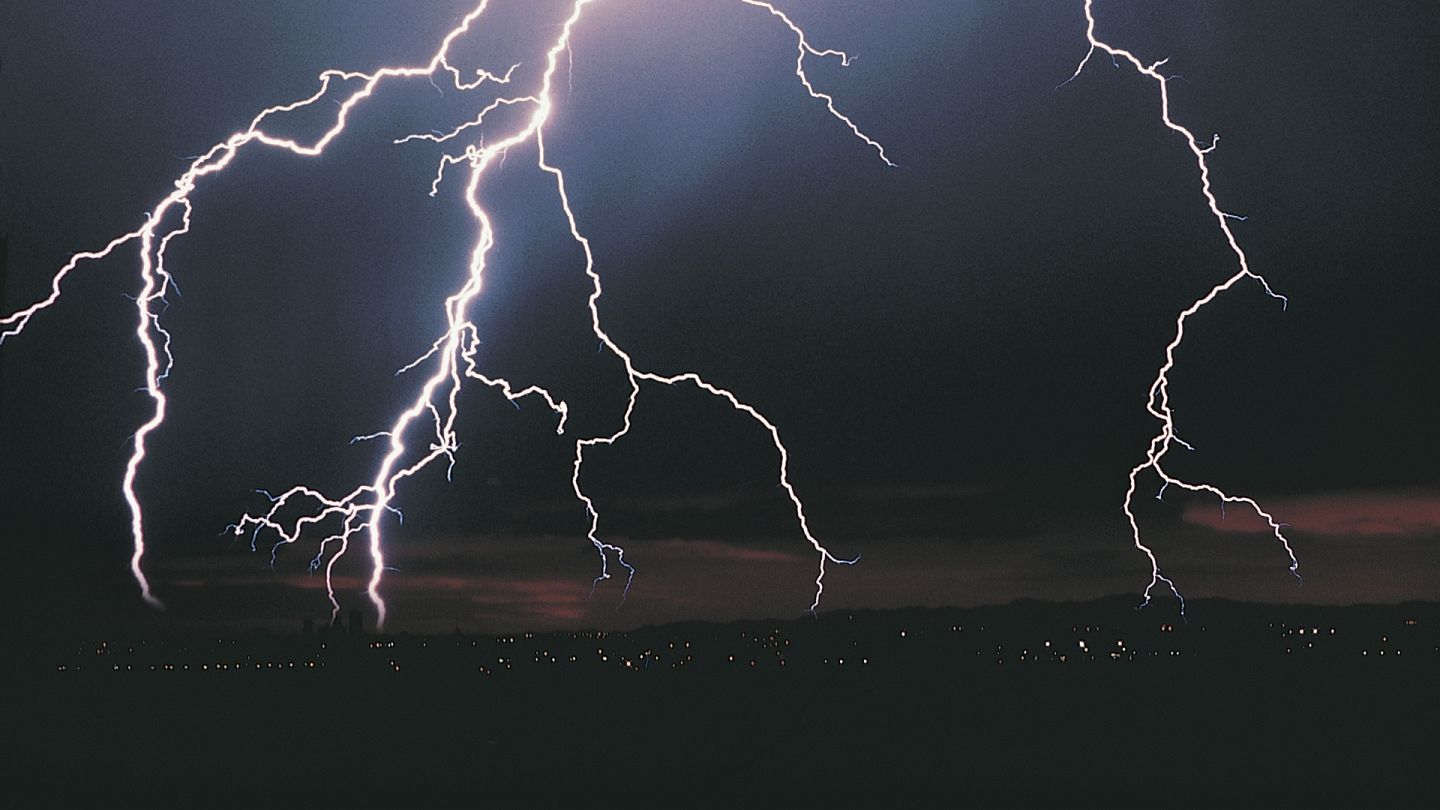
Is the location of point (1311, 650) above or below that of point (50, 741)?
below

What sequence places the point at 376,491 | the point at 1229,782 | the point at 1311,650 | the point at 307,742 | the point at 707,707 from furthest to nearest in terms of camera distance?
the point at 1311,650, the point at 707,707, the point at 307,742, the point at 1229,782, the point at 376,491

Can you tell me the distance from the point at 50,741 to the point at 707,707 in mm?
27736

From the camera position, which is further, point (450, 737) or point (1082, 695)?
point (1082, 695)

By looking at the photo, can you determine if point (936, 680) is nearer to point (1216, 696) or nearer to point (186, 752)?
point (1216, 696)

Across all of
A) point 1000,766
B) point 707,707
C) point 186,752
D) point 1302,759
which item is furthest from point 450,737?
point 1302,759

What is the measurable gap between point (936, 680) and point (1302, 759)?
4885cm

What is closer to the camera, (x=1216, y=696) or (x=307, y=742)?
(x=307, y=742)

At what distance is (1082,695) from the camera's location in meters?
68.1

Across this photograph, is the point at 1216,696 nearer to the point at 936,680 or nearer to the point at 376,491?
the point at 936,680

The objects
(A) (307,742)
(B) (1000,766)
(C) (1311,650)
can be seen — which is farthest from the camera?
(C) (1311,650)

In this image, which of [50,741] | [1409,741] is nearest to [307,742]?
[50,741]

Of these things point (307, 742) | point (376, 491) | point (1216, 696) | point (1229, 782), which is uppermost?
point (376, 491)

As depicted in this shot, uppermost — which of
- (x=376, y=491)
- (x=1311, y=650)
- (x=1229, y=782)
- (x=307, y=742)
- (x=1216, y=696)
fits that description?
(x=376, y=491)

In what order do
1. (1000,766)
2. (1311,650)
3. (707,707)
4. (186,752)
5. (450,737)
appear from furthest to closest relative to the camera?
(1311,650) → (707,707) → (450,737) → (186,752) → (1000,766)
